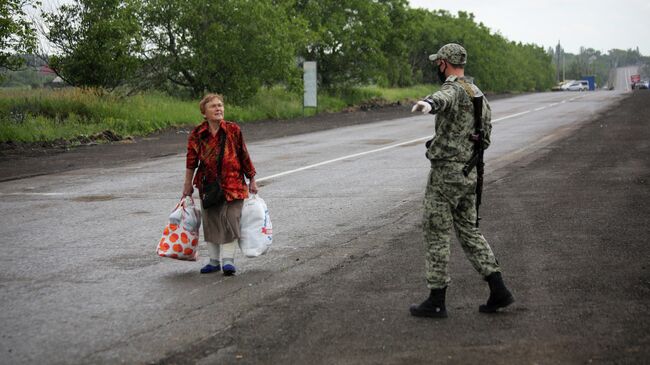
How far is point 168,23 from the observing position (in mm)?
32406

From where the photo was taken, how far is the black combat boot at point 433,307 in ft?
18.8

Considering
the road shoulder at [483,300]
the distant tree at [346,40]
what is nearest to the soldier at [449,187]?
the road shoulder at [483,300]

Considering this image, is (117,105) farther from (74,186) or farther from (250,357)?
(250,357)

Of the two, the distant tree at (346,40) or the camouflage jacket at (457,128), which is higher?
the distant tree at (346,40)

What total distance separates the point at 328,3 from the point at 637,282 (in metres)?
38.2

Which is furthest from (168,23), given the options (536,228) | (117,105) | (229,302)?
(229,302)

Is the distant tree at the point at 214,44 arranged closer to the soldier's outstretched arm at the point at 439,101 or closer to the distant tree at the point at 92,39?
the distant tree at the point at 92,39

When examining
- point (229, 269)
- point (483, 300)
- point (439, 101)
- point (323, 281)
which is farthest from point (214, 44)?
point (439, 101)

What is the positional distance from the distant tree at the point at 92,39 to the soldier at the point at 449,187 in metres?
A: 22.3

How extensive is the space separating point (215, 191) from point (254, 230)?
471 millimetres

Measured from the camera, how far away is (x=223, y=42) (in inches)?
1254

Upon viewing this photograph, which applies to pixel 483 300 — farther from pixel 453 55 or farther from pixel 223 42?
pixel 223 42

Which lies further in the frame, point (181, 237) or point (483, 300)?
point (181, 237)

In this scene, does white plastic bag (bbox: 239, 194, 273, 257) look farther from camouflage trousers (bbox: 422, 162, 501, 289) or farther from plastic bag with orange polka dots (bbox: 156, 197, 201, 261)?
camouflage trousers (bbox: 422, 162, 501, 289)
